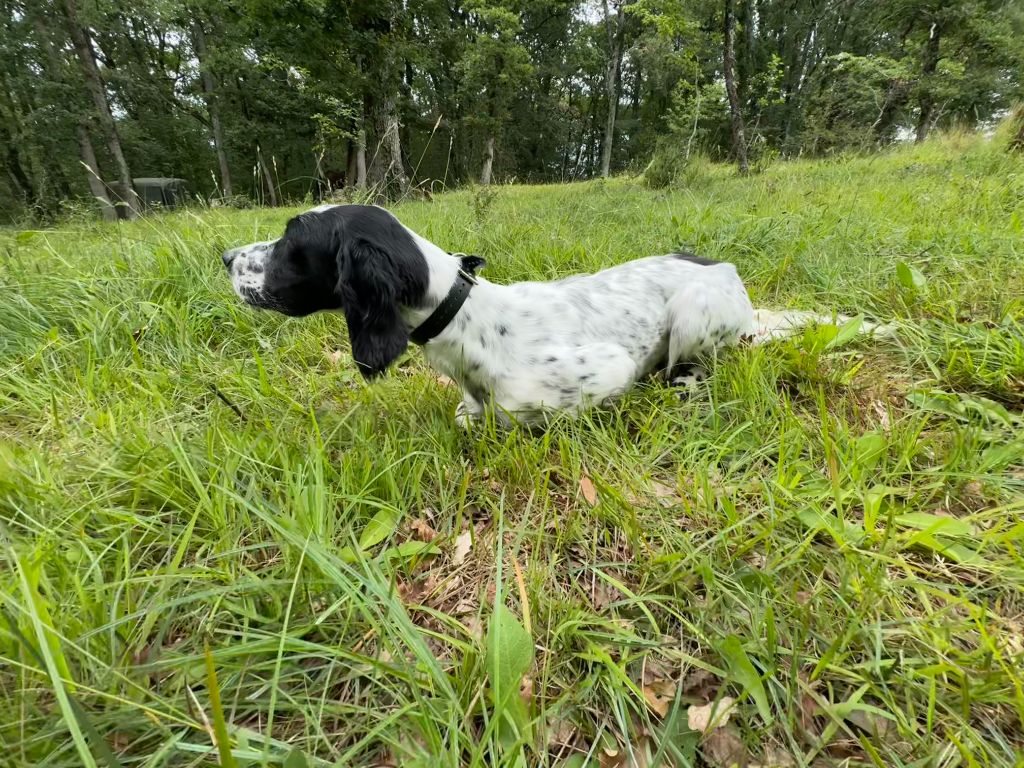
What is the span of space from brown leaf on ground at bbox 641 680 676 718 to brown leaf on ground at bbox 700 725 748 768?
0.10m

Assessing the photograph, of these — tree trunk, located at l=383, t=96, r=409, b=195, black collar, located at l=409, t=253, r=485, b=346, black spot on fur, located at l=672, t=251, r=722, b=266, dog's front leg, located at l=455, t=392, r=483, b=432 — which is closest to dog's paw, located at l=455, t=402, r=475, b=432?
dog's front leg, located at l=455, t=392, r=483, b=432

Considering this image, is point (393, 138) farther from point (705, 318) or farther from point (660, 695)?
point (660, 695)

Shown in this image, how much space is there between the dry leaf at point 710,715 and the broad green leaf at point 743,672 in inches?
1.9

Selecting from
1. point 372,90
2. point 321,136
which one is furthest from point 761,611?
point 321,136

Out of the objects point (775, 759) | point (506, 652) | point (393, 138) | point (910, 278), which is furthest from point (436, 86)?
point (775, 759)

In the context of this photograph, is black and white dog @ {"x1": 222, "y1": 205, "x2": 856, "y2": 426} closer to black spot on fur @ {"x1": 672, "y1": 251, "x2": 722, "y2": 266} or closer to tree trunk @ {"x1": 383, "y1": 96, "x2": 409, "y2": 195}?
black spot on fur @ {"x1": 672, "y1": 251, "x2": 722, "y2": 266}

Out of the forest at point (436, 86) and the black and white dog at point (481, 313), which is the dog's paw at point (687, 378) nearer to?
the black and white dog at point (481, 313)

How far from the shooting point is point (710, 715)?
1.03m

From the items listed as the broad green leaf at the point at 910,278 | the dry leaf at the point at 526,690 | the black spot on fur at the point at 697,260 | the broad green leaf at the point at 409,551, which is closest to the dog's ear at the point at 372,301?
the broad green leaf at the point at 409,551

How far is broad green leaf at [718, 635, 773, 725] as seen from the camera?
3.35 ft

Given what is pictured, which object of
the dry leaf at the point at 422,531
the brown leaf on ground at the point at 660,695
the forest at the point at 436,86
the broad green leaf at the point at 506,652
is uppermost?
the forest at the point at 436,86

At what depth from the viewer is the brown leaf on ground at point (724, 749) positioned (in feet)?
3.27

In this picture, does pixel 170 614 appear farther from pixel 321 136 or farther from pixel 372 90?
pixel 321 136

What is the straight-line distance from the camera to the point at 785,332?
103 inches
